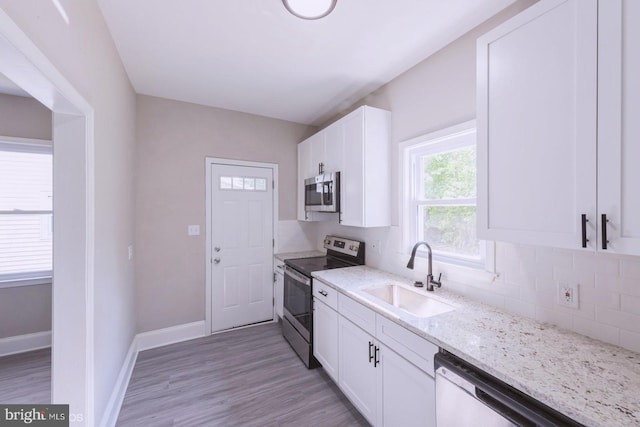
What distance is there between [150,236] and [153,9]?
6.89ft

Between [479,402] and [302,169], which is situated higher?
[302,169]

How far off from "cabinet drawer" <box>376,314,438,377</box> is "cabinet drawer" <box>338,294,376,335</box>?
2.3 inches

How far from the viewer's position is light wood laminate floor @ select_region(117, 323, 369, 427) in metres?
1.91

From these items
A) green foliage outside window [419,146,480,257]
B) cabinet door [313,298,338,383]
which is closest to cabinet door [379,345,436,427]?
cabinet door [313,298,338,383]

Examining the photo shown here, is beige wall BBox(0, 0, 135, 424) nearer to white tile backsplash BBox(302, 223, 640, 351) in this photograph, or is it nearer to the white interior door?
the white interior door

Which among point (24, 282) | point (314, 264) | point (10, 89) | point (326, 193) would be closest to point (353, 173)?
point (326, 193)

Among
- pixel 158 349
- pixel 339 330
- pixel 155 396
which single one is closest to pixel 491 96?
pixel 339 330

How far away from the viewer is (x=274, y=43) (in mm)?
1942

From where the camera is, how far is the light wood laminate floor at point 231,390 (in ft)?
6.26

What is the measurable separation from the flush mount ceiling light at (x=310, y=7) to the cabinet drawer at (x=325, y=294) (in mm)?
1904

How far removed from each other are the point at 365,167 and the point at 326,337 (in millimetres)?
1505

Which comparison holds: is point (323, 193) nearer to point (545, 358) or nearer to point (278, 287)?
point (278, 287)

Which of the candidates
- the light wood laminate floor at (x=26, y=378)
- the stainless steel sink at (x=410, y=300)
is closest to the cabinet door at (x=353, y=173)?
the stainless steel sink at (x=410, y=300)

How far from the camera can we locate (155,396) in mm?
2139
